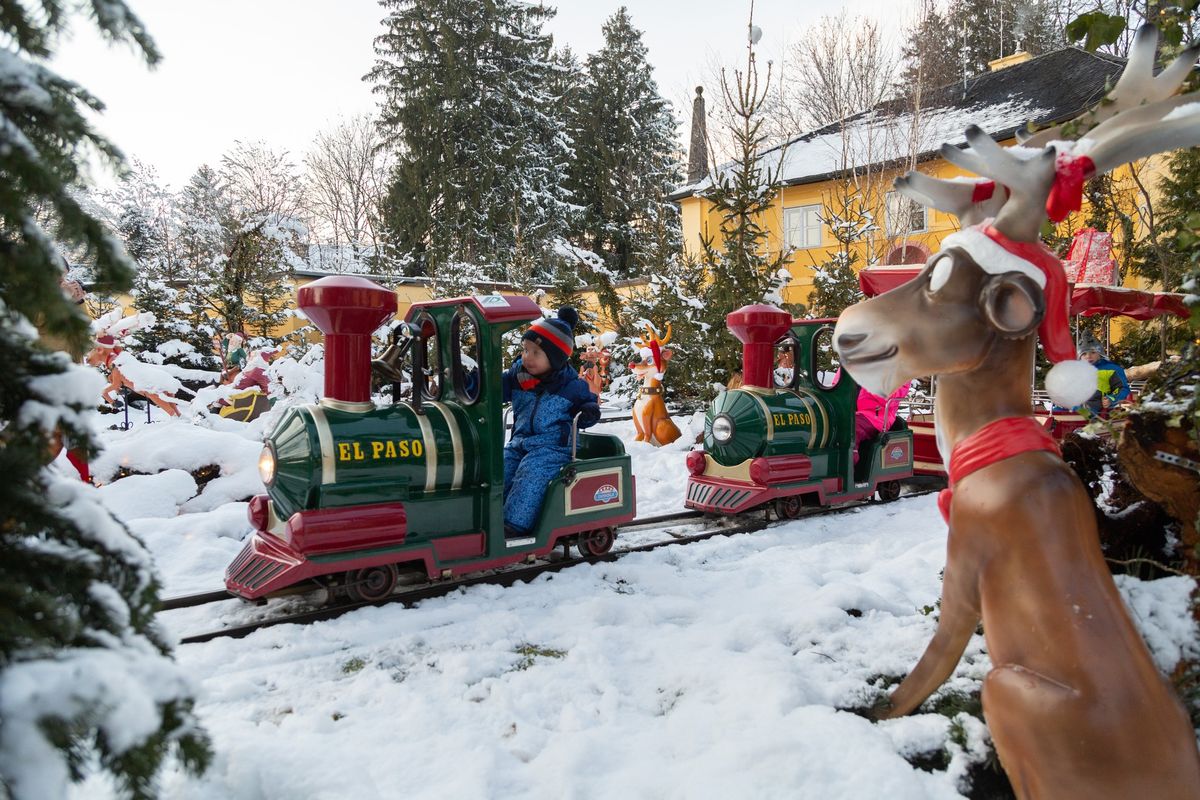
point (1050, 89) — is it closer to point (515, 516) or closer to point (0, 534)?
point (515, 516)

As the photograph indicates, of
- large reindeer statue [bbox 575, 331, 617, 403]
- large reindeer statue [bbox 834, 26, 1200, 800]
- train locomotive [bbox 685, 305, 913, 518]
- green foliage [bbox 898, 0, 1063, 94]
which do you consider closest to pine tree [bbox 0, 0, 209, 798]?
large reindeer statue [bbox 834, 26, 1200, 800]

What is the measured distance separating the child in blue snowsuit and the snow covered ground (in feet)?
2.14

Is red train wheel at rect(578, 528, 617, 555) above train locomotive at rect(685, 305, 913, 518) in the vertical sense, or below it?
below

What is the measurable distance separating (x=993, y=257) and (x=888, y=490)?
6.34 metres

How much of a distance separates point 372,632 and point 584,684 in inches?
56.3

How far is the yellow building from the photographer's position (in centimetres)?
1745

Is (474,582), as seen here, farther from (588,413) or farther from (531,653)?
(588,413)

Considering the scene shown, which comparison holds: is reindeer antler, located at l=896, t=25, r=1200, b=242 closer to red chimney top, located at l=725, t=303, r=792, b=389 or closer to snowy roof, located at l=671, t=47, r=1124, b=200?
red chimney top, located at l=725, t=303, r=792, b=389

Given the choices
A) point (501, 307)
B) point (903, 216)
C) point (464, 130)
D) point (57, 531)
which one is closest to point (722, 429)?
point (501, 307)

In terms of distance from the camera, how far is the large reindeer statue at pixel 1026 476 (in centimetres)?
182

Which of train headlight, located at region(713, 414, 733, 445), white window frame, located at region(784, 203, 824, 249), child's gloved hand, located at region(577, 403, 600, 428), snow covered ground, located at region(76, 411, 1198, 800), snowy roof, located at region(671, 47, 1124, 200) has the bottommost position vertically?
snow covered ground, located at region(76, 411, 1198, 800)

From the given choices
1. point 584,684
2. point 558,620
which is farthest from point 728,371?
point 584,684

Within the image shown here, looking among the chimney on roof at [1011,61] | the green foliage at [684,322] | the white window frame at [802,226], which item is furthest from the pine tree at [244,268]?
the chimney on roof at [1011,61]

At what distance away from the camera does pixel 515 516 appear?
551 centimetres
